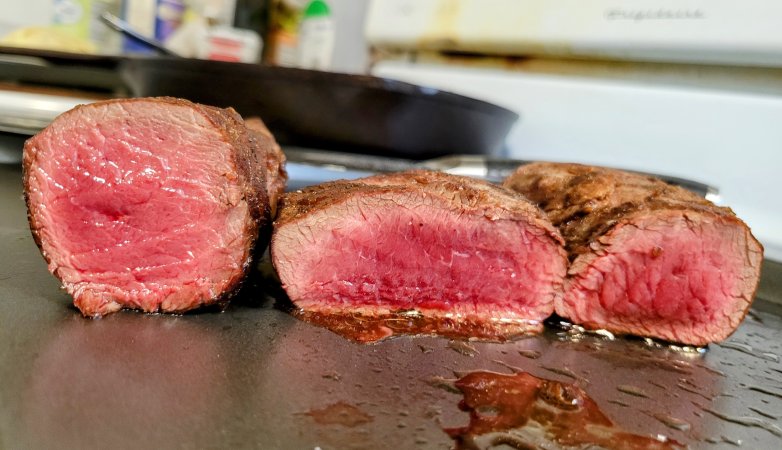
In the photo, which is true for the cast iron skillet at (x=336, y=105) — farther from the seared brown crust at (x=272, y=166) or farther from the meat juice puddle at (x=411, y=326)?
the meat juice puddle at (x=411, y=326)

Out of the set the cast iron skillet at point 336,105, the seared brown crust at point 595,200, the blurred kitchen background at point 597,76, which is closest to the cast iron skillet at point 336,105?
the cast iron skillet at point 336,105

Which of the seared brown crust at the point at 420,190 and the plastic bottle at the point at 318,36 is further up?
the plastic bottle at the point at 318,36

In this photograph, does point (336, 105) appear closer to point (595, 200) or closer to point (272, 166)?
point (272, 166)

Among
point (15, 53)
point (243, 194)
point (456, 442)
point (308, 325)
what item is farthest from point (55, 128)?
point (15, 53)

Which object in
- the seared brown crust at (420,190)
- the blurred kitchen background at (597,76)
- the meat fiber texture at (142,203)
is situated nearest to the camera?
the meat fiber texture at (142,203)

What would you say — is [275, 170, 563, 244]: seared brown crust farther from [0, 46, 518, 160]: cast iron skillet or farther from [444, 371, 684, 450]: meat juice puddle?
[0, 46, 518, 160]: cast iron skillet

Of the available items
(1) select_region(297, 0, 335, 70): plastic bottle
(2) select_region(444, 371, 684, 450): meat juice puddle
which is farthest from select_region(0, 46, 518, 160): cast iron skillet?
(1) select_region(297, 0, 335, 70): plastic bottle

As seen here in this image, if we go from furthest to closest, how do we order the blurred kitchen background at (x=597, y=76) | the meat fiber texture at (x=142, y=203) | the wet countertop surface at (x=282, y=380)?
the blurred kitchen background at (x=597, y=76), the meat fiber texture at (x=142, y=203), the wet countertop surface at (x=282, y=380)

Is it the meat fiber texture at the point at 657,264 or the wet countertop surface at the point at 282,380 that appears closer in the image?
the wet countertop surface at the point at 282,380
